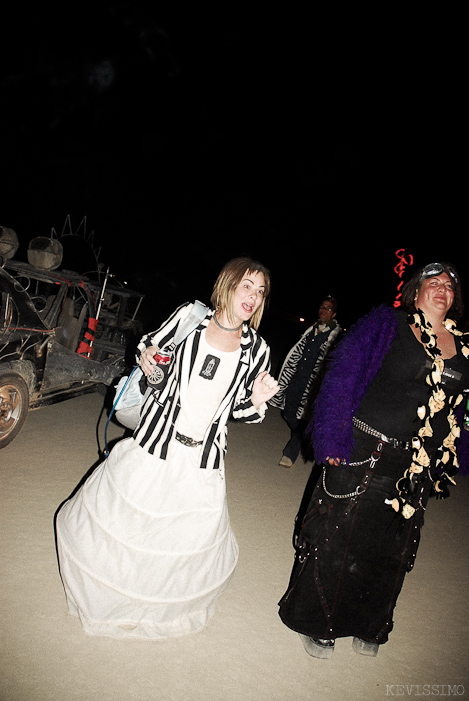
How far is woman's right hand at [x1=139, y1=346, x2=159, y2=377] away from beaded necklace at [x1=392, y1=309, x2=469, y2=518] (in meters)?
Result: 1.61

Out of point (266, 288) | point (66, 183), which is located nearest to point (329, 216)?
point (66, 183)

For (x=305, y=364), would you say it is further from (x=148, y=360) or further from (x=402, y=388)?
(x=148, y=360)

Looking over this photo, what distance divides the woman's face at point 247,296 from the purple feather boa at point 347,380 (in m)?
0.61

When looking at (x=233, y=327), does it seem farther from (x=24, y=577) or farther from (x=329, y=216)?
(x=329, y=216)

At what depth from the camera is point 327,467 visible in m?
2.74


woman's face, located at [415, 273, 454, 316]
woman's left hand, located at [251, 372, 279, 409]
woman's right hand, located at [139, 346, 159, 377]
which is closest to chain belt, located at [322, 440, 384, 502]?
woman's left hand, located at [251, 372, 279, 409]

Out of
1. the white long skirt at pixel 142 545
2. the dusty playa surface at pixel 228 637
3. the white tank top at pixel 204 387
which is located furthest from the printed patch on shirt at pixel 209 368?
the dusty playa surface at pixel 228 637

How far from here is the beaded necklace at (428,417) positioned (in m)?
2.57

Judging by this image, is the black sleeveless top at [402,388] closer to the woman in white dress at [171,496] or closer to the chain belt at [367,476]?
the chain belt at [367,476]

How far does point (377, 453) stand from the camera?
2639 millimetres

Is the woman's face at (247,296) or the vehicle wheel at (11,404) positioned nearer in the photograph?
the woman's face at (247,296)

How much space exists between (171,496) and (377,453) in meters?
1.30

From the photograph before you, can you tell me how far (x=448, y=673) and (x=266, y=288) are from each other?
298 cm

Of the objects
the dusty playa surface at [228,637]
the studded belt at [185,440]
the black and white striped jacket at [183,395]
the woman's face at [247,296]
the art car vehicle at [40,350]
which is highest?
the woman's face at [247,296]
